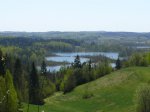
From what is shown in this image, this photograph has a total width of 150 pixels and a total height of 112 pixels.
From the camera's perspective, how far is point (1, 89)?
204 feet

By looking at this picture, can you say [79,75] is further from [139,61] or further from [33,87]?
[33,87]

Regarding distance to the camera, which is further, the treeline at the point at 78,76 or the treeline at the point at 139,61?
the treeline at the point at 139,61

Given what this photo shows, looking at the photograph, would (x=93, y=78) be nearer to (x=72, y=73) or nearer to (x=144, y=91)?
(x=72, y=73)

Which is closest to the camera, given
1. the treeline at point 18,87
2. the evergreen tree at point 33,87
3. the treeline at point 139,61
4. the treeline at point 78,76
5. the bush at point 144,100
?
the treeline at point 18,87

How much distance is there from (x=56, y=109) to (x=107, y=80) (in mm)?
40209

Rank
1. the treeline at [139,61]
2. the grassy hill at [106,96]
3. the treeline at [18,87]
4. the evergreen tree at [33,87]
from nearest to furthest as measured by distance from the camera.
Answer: the treeline at [18,87] < the grassy hill at [106,96] < the evergreen tree at [33,87] < the treeline at [139,61]

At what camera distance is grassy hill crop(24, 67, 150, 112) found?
87.3 meters

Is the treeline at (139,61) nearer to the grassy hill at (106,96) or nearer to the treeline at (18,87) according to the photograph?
the grassy hill at (106,96)

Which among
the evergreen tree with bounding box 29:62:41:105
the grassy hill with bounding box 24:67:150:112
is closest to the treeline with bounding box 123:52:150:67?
the grassy hill with bounding box 24:67:150:112

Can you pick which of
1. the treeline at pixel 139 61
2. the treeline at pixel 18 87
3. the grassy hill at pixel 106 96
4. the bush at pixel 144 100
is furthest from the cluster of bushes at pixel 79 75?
the bush at pixel 144 100

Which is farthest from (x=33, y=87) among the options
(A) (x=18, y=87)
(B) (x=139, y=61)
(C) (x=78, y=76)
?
(B) (x=139, y=61)

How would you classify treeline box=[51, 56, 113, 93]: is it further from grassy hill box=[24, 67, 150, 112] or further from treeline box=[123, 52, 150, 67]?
treeline box=[123, 52, 150, 67]

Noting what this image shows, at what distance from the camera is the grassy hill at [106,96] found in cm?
8731

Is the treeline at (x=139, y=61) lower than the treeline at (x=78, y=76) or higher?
higher
